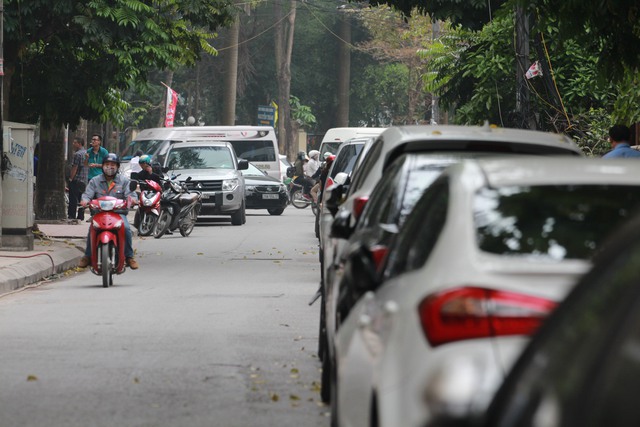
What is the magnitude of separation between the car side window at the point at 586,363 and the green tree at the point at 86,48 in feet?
64.8

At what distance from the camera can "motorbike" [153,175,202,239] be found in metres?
26.7

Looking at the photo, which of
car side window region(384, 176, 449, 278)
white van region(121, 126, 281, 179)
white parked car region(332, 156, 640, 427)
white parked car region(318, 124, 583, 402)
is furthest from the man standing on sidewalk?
white parked car region(332, 156, 640, 427)

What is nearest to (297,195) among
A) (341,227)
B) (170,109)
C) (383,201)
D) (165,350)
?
(170,109)

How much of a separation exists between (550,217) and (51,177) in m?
24.8

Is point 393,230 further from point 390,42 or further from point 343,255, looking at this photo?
point 390,42

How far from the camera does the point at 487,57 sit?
25.5 meters

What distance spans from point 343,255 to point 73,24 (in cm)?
1658

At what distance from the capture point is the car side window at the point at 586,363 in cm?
228

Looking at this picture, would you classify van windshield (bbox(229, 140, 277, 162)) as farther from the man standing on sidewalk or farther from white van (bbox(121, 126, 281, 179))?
the man standing on sidewalk

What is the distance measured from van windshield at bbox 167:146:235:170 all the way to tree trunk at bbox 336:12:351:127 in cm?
4325

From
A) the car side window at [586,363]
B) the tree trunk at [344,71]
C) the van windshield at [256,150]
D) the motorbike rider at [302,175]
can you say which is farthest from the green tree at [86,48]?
the tree trunk at [344,71]

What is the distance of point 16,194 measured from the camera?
65.8 ft

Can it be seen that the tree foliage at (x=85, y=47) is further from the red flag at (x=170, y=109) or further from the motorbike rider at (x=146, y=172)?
the red flag at (x=170, y=109)

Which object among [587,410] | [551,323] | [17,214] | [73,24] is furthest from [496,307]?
[73,24]
